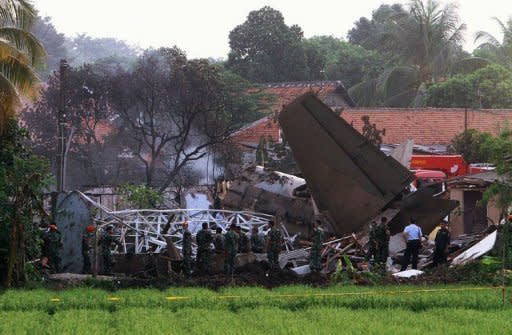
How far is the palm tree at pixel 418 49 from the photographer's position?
60.8 m

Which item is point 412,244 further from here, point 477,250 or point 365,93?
point 365,93

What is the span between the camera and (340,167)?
93.9 ft

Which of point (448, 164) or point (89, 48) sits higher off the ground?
point (89, 48)

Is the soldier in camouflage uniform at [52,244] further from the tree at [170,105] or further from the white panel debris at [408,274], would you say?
the tree at [170,105]

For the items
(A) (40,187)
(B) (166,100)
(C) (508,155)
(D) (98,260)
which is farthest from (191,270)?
(B) (166,100)

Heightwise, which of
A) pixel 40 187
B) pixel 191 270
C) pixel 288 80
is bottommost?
pixel 191 270

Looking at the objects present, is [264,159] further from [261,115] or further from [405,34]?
[405,34]

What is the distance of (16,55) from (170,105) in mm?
23560

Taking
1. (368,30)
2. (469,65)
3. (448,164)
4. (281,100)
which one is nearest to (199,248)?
(448,164)

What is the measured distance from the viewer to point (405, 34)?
202 feet

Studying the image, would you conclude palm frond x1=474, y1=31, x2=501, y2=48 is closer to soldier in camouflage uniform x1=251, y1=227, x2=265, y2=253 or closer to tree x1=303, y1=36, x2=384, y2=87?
tree x1=303, y1=36, x2=384, y2=87

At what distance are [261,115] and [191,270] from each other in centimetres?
2971

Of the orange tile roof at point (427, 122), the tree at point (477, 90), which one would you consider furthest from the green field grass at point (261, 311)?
the tree at point (477, 90)

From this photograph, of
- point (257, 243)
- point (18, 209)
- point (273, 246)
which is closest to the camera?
point (18, 209)
